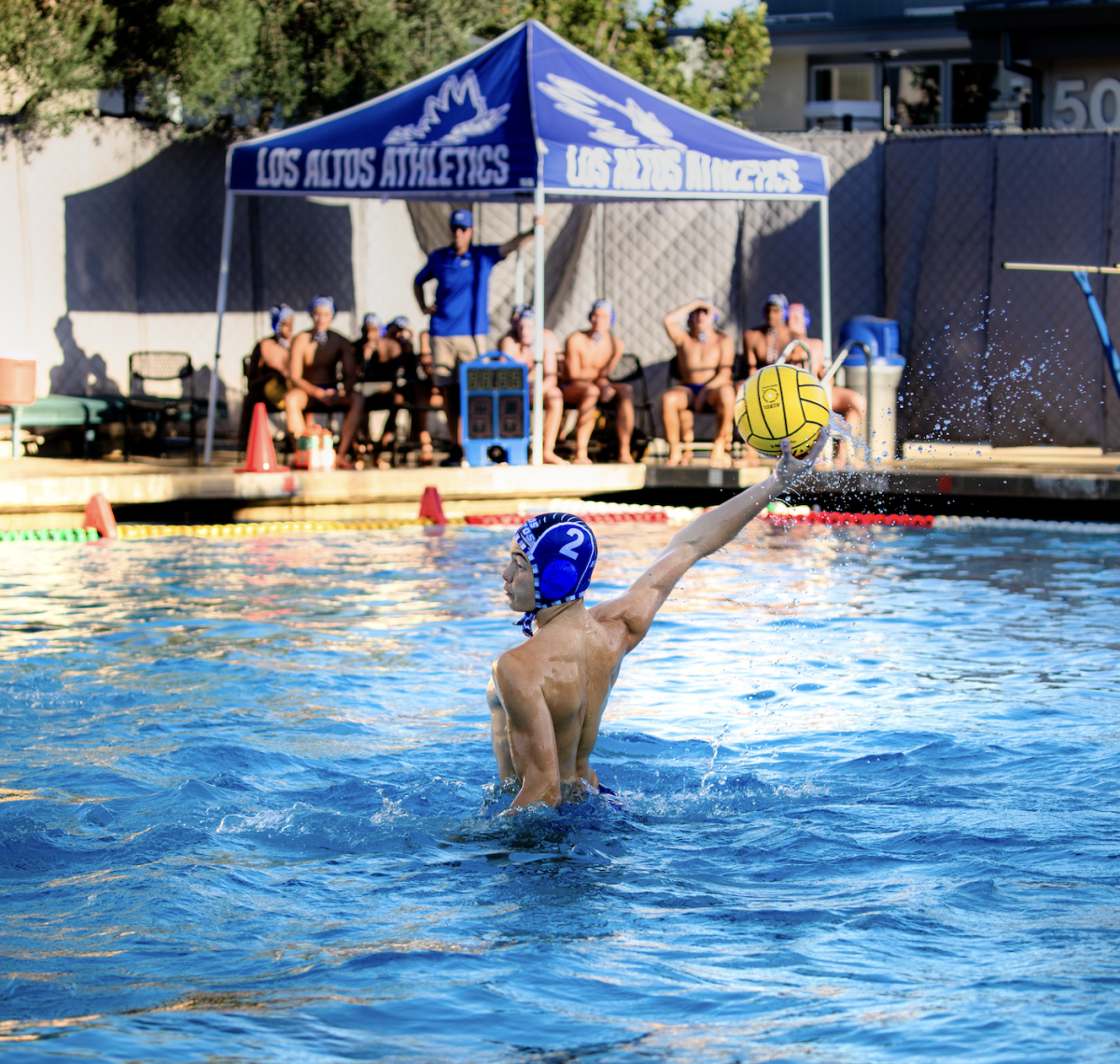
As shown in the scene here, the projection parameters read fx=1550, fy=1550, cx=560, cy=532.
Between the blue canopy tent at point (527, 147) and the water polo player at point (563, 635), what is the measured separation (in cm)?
854

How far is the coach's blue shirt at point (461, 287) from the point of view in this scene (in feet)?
46.3

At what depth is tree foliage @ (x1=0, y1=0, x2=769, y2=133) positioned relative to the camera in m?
15.2

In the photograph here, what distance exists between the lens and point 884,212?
56.9ft

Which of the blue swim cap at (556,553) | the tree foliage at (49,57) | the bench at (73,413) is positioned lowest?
the blue swim cap at (556,553)

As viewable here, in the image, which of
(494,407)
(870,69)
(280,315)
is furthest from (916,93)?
(494,407)

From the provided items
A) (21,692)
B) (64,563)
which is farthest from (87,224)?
(21,692)

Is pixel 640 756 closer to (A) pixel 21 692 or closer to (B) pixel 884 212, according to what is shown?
(A) pixel 21 692

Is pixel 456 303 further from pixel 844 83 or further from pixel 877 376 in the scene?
pixel 844 83

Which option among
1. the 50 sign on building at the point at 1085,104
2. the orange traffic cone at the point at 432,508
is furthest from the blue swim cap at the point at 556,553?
the 50 sign on building at the point at 1085,104

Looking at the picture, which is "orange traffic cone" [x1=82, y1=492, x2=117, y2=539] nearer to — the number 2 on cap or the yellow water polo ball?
the yellow water polo ball

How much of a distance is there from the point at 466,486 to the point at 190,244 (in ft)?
18.4

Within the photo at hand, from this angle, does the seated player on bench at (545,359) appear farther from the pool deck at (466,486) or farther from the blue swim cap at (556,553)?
the blue swim cap at (556,553)

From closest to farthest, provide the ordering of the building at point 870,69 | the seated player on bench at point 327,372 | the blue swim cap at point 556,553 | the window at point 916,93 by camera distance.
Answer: the blue swim cap at point 556,553
the seated player on bench at point 327,372
the building at point 870,69
the window at point 916,93

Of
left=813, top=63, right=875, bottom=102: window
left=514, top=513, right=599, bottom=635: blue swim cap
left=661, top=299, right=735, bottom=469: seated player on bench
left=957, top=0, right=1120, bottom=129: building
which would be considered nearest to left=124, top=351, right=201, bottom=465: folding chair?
left=661, top=299, right=735, bottom=469: seated player on bench
